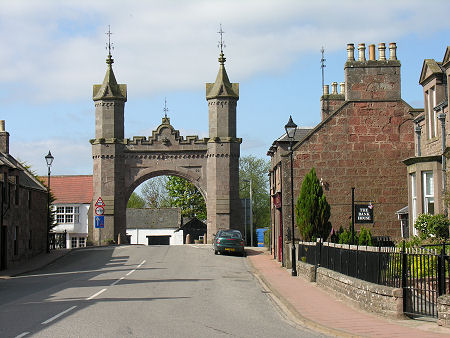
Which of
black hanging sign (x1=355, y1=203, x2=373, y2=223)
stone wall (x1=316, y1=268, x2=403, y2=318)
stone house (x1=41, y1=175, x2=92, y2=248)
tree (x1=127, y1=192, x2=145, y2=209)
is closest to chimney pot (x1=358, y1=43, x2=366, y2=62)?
black hanging sign (x1=355, y1=203, x2=373, y2=223)

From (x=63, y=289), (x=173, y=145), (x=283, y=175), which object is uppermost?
(x=173, y=145)

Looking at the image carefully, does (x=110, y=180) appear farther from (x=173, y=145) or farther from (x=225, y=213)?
(x=225, y=213)

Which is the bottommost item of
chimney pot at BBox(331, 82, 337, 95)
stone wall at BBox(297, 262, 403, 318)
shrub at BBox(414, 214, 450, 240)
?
stone wall at BBox(297, 262, 403, 318)

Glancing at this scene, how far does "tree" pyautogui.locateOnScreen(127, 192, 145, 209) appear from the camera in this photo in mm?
Answer: 114375

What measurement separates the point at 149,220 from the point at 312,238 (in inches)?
2427

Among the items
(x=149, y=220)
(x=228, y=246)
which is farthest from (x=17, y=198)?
(x=149, y=220)

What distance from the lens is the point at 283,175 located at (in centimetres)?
3088

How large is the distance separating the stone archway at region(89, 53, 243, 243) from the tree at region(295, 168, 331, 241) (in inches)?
960

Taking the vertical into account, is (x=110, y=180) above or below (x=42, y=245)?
above

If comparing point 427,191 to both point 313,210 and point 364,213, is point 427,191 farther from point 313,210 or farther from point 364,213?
point 364,213

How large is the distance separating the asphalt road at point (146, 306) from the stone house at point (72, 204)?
4875 centimetres

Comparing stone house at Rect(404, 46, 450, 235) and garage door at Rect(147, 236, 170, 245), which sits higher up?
stone house at Rect(404, 46, 450, 235)

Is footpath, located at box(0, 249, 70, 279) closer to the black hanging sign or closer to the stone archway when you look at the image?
the stone archway

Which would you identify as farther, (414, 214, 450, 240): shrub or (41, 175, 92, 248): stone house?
(41, 175, 92, 248): stone house
